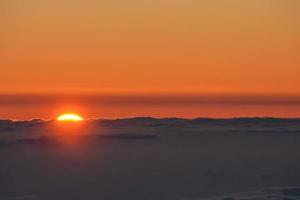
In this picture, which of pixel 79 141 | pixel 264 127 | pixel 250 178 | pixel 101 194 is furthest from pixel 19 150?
pixel 264 127

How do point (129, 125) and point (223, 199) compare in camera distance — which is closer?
point (223, 199)

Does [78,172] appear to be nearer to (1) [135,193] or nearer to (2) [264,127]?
(1) [135,193]

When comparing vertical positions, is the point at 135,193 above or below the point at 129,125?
below

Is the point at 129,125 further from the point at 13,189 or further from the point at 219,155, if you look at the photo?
the point at 13,189

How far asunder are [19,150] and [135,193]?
4703 millimetres

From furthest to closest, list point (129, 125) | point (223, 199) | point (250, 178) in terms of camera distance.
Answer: point (129, 125) < point (250, 178) < point (223, 199)

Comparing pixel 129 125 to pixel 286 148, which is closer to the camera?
pixel 286 148

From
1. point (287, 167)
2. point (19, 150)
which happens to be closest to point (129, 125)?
point (19, 150)

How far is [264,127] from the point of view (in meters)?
27.1

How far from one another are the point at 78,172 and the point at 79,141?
279cm

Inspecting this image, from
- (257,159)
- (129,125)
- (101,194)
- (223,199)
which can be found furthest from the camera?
(129,125)

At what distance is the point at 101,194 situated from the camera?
19.2m

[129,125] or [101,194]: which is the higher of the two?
[129,125]

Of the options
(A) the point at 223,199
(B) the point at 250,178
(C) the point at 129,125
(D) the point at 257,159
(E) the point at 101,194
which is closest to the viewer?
(A) the point at 223,199
